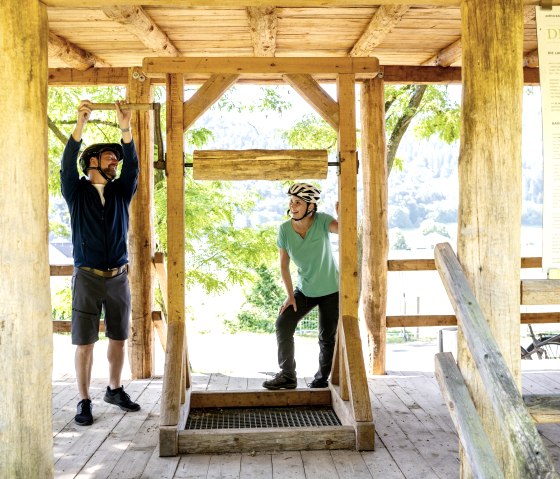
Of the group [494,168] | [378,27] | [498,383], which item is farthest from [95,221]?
[498,383]

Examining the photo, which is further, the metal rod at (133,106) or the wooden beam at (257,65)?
the wooden beam at (257,65)

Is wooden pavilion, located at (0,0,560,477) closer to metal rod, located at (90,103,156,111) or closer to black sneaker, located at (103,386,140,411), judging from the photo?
black sneaker, located at (103,386,140,411)

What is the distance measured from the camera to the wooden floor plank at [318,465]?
417 cm

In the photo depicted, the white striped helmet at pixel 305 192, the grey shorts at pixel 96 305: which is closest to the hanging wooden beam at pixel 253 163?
the white striped helmet at pixel 305 192

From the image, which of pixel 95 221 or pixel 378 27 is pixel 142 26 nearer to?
pixel 95 221

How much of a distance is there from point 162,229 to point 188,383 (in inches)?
136

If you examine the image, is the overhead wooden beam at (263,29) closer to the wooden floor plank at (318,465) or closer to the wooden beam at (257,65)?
the wooden beam at (257,65)

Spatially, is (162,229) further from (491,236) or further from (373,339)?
(491,236)

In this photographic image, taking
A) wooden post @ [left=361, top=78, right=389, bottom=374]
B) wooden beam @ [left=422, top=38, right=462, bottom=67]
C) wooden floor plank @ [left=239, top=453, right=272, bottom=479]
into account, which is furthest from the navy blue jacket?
wooden beam @ [left=422, top=38, right=462, bottom=67]

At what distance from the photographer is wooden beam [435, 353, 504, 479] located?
112 inches

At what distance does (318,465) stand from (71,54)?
4.06 metres

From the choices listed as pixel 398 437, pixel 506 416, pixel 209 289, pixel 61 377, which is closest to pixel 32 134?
pixel 506 416

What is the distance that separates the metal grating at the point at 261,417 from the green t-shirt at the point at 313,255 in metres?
0.96

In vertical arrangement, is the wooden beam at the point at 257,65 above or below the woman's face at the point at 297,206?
above
